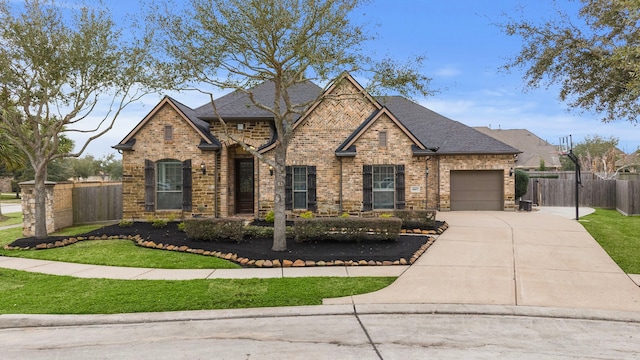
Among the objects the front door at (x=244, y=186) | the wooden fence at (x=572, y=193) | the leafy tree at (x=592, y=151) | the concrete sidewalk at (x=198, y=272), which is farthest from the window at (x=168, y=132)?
the leafy tree at (x=592, y=151)

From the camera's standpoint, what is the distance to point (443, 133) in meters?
19.1

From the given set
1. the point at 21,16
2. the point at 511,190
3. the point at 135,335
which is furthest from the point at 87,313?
the point at 511,190

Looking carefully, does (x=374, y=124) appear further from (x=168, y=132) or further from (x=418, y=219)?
(x=168, y=132)

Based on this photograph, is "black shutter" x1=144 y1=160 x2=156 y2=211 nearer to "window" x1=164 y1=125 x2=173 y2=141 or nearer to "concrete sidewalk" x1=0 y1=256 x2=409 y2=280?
"window" x1=164 y1=125 x2=173 y2=141

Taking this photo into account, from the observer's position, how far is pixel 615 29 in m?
9.70

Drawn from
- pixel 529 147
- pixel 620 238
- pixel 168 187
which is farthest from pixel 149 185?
pixel 529 147

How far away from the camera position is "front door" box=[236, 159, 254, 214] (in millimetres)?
17531

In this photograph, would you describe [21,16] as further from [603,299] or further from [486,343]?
[603,299]

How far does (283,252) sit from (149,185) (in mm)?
8893

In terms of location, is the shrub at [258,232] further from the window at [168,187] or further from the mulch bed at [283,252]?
the window at [168,187]

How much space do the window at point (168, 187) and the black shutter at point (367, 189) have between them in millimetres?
7667

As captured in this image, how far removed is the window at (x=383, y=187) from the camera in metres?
15.9

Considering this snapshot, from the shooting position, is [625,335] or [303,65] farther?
[303,65]

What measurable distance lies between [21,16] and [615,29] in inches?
646
